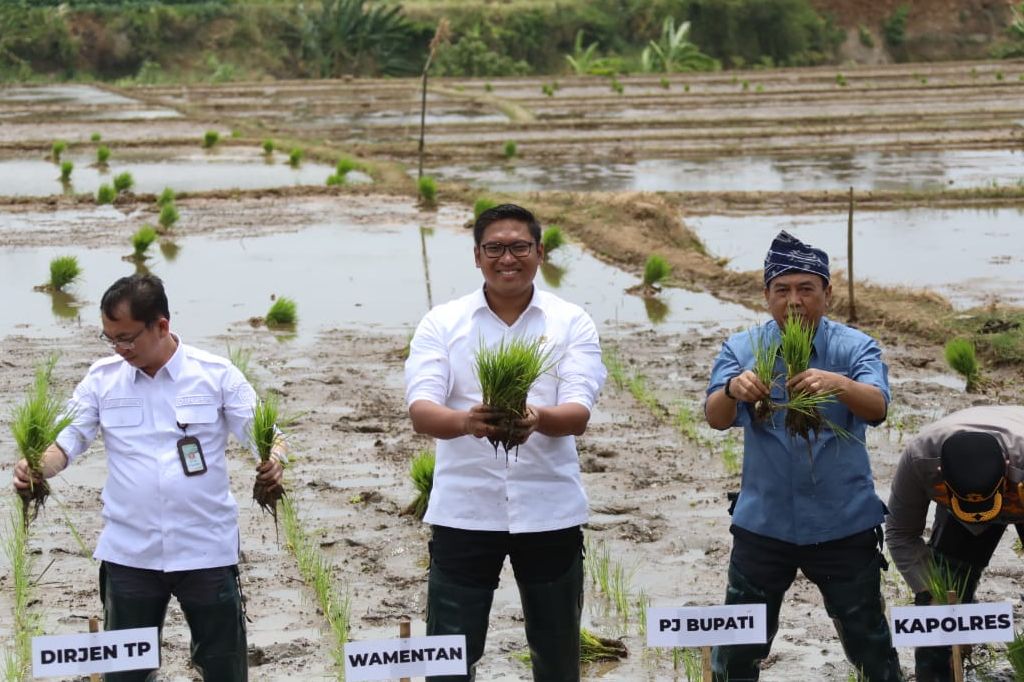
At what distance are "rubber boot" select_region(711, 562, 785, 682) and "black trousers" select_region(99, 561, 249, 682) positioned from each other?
1258 millimetres

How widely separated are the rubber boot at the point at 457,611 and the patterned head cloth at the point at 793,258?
1.13m

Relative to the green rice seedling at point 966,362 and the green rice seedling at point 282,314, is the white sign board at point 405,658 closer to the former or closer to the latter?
the green rice seedling at point 966,362

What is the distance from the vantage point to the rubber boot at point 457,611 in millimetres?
3834

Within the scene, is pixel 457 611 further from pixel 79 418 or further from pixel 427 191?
pixel 427 191

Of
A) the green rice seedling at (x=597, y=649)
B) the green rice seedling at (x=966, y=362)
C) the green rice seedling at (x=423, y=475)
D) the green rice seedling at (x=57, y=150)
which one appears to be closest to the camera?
the green rice seedling at (x=597, y=649)

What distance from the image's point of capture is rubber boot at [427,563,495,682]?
3834 mm

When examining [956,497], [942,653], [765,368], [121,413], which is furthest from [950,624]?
[121,413]

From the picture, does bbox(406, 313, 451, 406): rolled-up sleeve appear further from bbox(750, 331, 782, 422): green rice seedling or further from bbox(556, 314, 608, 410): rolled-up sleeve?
bbox(750, 331, 782, 422): green rice seedling

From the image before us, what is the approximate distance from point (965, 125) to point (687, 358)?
1758 cm

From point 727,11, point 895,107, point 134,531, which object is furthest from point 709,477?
point 727,11

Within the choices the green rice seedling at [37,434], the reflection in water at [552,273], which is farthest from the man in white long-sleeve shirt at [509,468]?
the reflection in water at [552,273]

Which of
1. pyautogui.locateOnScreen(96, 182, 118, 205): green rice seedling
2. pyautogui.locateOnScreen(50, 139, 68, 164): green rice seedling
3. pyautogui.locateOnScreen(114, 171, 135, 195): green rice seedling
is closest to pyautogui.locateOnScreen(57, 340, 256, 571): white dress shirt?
pyautogui.locateOnScreen(96, 182, 118, 205): green rice seedling

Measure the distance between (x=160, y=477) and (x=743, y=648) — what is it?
156 cm

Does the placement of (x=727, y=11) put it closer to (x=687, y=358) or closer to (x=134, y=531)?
(x=687, y=358)
